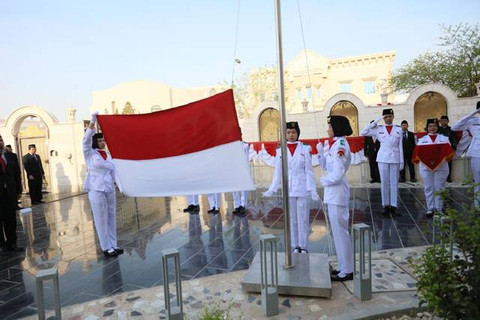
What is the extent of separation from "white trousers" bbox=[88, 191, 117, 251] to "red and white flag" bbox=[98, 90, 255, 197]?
2385mm

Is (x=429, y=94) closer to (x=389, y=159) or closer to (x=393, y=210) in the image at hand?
(x=389, y=159)

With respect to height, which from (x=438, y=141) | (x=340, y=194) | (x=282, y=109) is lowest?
(x=340, y=194)

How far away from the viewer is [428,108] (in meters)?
13.6

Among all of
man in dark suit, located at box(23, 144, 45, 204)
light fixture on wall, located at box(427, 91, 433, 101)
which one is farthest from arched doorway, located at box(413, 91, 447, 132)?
man in dark suit, located at box(23, 144, 45, 204)

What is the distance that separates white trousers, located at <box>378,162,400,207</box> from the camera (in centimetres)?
758

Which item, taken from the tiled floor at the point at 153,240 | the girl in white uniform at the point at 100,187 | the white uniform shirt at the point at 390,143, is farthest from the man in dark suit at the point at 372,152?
the girl in white uniform at the point at 100,187

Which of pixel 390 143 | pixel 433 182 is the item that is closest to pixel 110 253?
pixel 390 143

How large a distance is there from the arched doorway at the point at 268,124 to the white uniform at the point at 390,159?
7.95 metres

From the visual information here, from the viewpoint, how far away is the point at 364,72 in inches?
1336

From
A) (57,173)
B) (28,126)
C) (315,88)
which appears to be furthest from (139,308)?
(315,88)

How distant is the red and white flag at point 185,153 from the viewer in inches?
142

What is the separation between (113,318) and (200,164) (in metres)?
1.87

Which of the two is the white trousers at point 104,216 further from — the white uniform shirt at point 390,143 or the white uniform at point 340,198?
the white uniform shirt at point 390,143

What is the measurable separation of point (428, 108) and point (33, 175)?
14.8 meters
